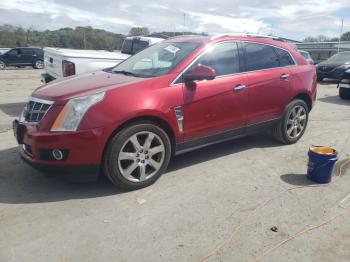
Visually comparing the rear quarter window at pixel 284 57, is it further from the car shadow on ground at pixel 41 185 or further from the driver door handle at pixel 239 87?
the car shadow on ground at pixel 41 185

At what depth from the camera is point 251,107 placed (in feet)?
16.2

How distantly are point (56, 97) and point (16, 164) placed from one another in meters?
1.52

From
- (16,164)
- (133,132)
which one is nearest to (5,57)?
(16,164)

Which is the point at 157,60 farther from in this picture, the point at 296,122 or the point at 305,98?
the point at 305,98

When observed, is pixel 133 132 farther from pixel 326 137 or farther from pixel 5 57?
pixel 5 57

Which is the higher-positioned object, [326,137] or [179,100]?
[179,100]

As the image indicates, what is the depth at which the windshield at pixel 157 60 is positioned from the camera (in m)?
4.38

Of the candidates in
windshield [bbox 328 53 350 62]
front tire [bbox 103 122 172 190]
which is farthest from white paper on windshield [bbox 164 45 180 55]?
windshield [bbox 328 53 350 62]

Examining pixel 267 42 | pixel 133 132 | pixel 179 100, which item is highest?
pixel 267 42

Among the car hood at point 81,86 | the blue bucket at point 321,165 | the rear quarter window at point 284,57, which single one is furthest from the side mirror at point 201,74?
the rear quarter window at point 284,57

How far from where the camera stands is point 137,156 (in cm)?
391

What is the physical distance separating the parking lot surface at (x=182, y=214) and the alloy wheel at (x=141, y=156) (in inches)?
7.6

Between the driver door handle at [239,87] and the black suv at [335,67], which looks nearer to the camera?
the driver door handle at [239,87]

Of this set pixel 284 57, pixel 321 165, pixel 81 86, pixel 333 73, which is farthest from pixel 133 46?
pixel 333 73
